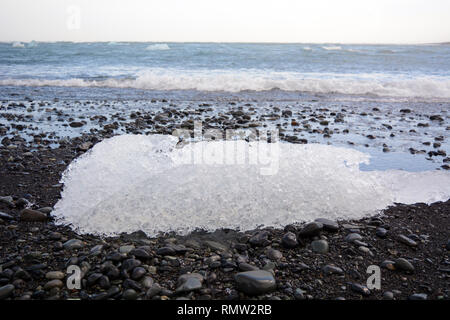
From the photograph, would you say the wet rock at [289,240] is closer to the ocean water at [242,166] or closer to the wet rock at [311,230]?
the wet rock at [311,230]

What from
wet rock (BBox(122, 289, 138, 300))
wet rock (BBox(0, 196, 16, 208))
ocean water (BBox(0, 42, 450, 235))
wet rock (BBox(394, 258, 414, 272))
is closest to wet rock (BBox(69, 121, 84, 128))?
ocean water (BBox(0, 42, 450, 235))

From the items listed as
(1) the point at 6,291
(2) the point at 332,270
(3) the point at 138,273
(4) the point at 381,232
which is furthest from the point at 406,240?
(1) the point at 6,291

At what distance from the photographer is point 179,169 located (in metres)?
4.10

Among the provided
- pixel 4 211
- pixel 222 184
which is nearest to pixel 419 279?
pixel 222 184

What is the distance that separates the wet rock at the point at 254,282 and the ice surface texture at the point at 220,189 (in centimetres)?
83

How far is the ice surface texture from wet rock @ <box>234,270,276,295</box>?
2.71ft

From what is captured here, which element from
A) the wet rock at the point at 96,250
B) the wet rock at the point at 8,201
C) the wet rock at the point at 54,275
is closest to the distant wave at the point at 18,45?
the wet rock at the point at 8,201

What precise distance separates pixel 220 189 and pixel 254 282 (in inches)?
60.0

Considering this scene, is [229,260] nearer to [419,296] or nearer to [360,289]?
[360,289]

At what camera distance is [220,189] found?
12.0 feet

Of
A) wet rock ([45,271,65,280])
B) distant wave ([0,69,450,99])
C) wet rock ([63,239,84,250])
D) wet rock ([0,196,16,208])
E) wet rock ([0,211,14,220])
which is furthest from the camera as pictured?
distant wave ([0,69,450,99])

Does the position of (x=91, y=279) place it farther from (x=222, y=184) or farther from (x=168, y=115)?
(x=168, y=115)

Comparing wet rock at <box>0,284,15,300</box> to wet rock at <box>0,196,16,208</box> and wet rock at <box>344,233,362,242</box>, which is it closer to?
wet rock at <box>0,196,16,208</box>

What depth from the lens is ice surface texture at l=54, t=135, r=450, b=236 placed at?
3.20 meters
